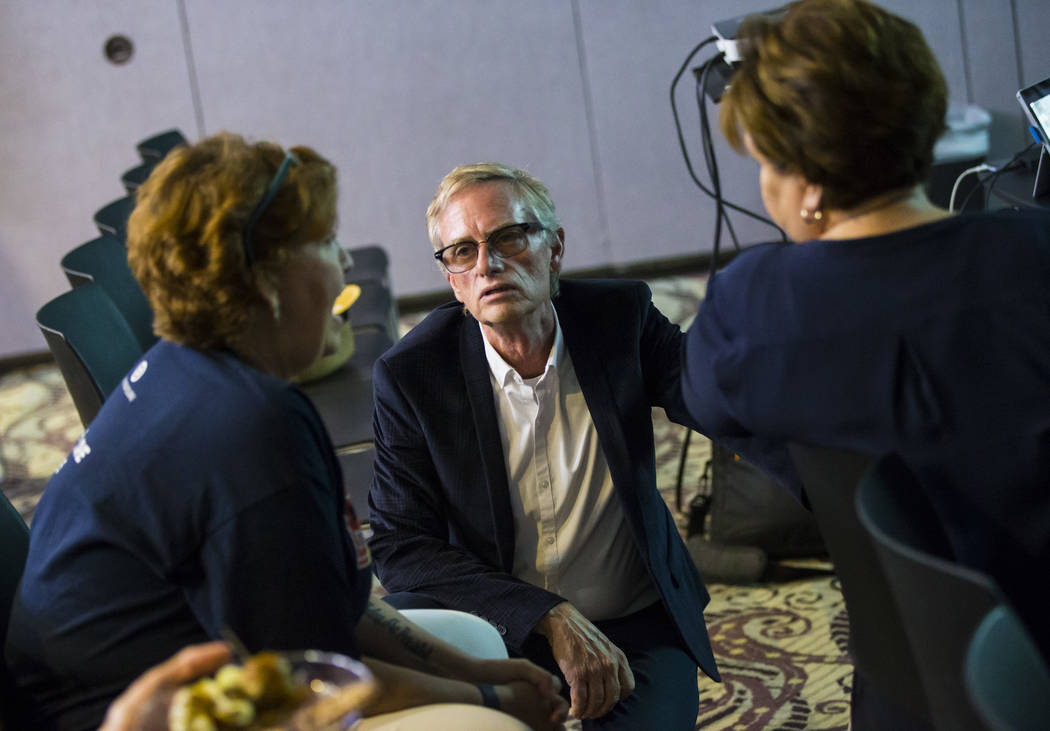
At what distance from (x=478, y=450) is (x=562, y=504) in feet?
0.57

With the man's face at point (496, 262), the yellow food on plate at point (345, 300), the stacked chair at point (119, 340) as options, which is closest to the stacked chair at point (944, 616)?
the man's face at point (496, 262)

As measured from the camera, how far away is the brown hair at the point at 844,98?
132 centimetres

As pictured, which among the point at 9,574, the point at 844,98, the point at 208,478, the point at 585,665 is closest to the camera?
the point at 208,478

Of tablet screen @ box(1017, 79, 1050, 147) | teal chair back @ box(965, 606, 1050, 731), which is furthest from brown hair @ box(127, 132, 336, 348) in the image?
tablet screen @ box(1017, 79, 1050, 147)

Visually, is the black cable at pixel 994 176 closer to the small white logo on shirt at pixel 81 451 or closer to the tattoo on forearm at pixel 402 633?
the tattoo on forearm at pixel 402 633

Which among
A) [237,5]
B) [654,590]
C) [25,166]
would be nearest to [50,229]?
[25,166]

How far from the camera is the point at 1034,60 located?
559 centimetres

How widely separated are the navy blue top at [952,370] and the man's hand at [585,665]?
59 centimetres

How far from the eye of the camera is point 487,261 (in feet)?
6.29

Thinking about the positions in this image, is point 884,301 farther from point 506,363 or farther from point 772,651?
point 772,651

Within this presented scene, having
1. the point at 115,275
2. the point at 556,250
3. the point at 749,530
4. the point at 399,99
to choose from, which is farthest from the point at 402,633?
the point at 399,99

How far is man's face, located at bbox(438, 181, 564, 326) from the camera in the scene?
1.92 metres

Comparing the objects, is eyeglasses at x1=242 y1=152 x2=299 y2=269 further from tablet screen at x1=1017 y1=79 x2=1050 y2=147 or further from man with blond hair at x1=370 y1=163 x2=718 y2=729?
tablet screen at x1=1017 y1=79 x2=1050 y2=147

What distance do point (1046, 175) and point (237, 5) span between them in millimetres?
4282
